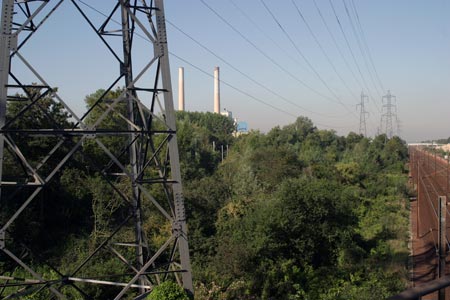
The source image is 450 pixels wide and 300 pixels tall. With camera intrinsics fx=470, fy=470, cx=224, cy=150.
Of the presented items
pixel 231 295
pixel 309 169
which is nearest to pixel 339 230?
pixel 231 295

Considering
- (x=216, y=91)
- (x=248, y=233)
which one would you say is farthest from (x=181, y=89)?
(x=248, y=233)

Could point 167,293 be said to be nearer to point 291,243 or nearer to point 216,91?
point 291,243

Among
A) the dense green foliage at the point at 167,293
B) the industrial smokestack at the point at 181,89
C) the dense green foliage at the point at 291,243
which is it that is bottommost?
the dense green foliage at the point at 291,243

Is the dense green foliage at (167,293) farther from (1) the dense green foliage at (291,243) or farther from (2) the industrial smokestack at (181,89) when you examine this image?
(2) the industrial smokestack at (181,89)

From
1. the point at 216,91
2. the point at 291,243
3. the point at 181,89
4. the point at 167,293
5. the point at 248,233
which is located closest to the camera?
the point at 167,293

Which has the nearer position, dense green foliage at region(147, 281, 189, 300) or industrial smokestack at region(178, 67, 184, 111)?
dense green foliage at region(147, 281, 189, 300)

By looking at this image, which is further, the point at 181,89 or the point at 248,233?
the point at 181,89

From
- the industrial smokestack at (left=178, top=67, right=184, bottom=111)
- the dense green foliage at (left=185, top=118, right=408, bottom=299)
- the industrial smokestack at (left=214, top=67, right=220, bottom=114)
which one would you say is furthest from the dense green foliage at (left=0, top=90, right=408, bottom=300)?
the industrial smokestack at (left=214, top=67, right=220, bottom=114)

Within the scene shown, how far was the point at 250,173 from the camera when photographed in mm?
24953

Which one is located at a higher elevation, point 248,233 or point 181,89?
point 181,89

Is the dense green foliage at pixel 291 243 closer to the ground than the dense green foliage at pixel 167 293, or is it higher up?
closer to the ground

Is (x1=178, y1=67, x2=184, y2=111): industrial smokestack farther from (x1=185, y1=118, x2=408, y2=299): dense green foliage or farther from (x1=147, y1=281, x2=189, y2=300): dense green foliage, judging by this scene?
(x1=147, y1=281, x2=189, y2=300): dense green foliage

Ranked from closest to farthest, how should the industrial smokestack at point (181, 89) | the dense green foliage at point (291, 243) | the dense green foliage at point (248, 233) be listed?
the dense green foliage at point (291, 243), the dense green foliage at point (248, 233), the industrial smokestack at point (181, 89)

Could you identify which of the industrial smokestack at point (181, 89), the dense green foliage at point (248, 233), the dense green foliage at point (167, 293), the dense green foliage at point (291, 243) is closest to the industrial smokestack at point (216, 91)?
the industrial smokestack at point (181, 89)
